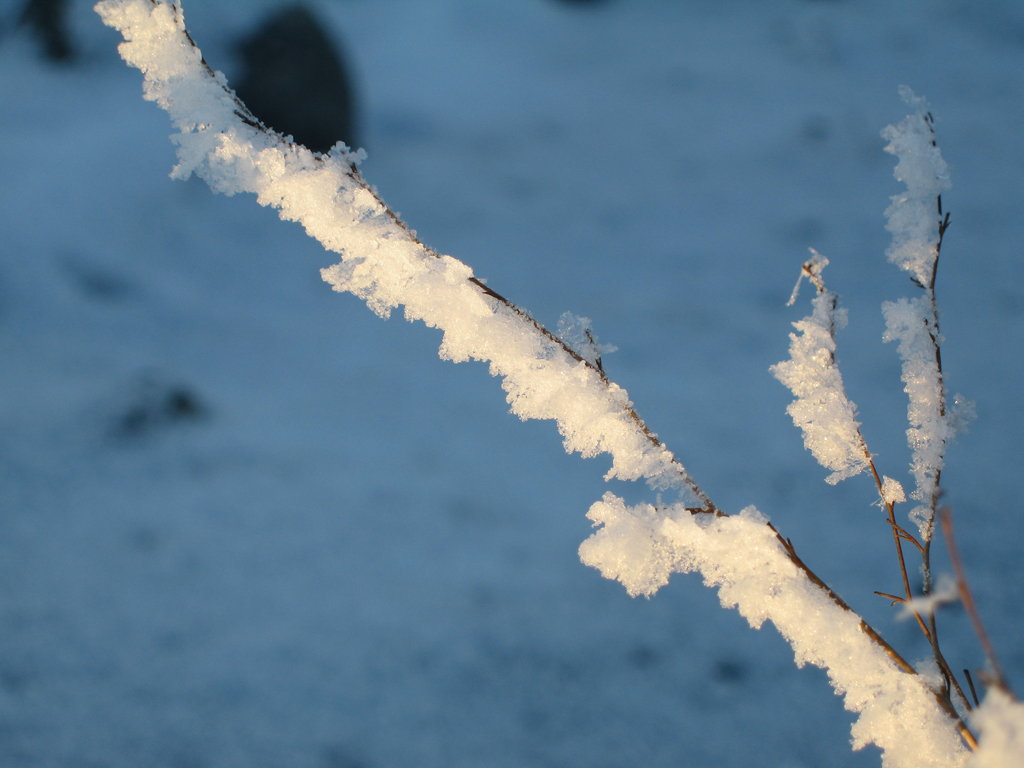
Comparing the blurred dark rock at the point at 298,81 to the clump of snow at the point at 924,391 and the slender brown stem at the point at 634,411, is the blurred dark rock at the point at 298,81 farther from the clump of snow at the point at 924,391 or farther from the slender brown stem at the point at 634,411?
the clump of snow at the point at 924,391

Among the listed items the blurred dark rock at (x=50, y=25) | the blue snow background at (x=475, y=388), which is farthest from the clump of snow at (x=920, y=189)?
the blurred dark rock at (x=50, y=25)

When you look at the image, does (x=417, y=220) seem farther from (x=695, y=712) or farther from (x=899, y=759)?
(x=899, y=759)

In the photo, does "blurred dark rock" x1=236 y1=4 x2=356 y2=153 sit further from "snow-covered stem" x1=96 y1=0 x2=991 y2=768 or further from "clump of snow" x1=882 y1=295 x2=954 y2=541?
"clump of snow" x1=882 y1=295 x2=954 y2=541

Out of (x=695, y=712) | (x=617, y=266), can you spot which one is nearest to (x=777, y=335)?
(x=617, y=266)

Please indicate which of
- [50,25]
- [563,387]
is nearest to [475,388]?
[563,387]

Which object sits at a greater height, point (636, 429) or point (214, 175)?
point (214, 175)

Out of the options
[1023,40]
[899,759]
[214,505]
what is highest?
[1023,40]

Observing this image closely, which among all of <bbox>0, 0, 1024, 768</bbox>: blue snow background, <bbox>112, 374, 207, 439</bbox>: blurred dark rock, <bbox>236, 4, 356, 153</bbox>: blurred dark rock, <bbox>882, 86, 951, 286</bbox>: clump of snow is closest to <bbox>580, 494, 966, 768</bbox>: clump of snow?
<bbox>882, 86, 951, 286</bbox>: clump of snow
